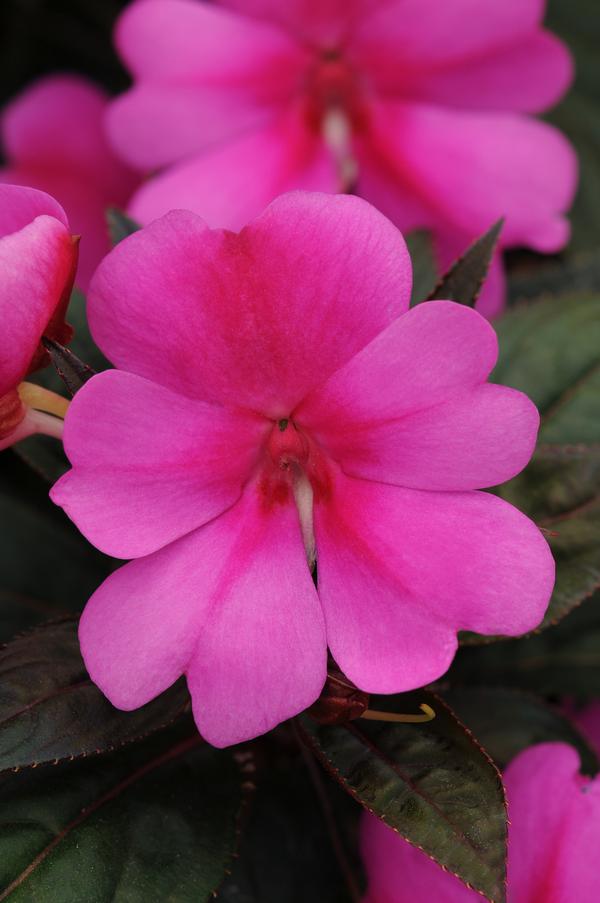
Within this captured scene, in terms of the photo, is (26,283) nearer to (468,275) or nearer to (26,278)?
(26,278)

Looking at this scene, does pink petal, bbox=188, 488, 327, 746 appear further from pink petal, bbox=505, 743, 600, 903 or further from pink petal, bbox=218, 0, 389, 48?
pink petal, bbox=218, 0, 389, 48

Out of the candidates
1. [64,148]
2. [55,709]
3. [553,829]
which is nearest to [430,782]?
[553,829]

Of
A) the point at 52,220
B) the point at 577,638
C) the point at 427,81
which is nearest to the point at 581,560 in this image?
the point at 577,638

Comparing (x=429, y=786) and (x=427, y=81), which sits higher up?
(x=427, y=81)

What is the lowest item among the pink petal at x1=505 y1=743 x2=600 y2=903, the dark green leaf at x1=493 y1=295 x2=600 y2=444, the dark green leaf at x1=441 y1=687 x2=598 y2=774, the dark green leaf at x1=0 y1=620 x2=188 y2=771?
the dark green leaf at x1=441 y1=687 x2=598 y2=774

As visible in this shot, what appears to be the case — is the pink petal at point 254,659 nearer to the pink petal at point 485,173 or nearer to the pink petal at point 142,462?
the pink petal at point 142,462

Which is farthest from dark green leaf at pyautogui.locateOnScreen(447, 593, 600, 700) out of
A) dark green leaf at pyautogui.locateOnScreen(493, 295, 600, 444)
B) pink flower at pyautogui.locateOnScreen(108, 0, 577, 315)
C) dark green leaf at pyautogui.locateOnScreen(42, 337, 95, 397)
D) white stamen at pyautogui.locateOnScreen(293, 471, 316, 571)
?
dark green leaf at pyautogui.locateOnScreen(42, 337, 95, 397)

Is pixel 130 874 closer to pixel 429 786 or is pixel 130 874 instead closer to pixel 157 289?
pixel 429 786
